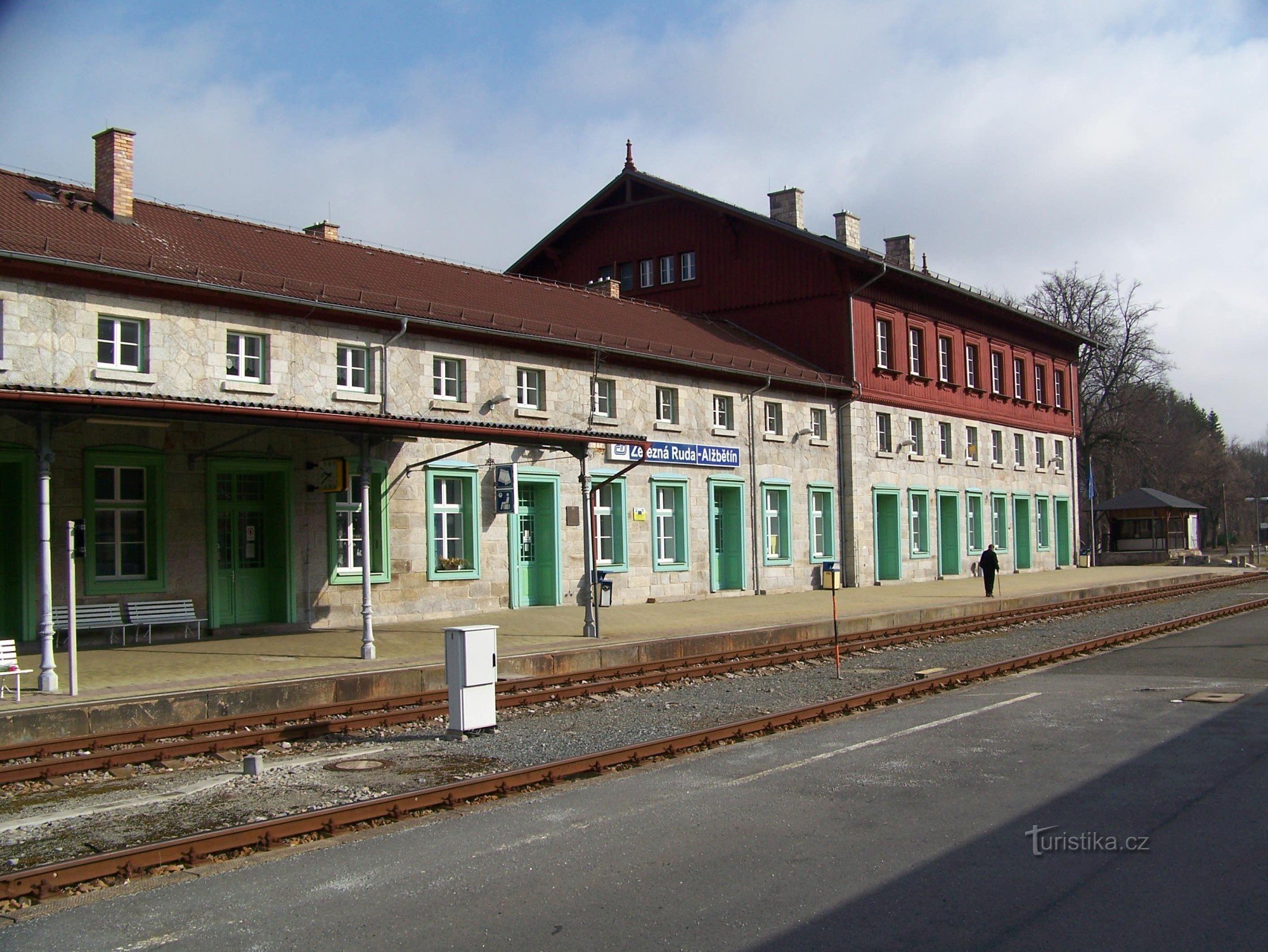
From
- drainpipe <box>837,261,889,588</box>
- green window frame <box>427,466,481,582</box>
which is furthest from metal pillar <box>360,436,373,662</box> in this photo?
drainpipe <box>837,261,889,588</box>

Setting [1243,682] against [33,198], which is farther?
[33,198]

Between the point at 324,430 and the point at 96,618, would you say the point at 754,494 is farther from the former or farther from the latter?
the point at 96,618

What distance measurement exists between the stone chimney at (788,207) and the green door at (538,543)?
16.1 meters

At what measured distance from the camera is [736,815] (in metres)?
7.36

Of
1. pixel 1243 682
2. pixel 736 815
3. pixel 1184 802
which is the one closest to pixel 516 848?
pixel 736 815

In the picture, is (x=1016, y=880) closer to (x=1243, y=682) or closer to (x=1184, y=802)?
(x=1184, y=802)

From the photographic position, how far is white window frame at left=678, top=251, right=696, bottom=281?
35281 mm

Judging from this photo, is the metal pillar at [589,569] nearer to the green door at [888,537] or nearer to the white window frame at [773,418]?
the white window frame at [773,418]

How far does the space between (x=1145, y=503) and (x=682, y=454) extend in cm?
3242

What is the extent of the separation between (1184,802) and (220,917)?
562 centimetres

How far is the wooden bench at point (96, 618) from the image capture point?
15.9 m

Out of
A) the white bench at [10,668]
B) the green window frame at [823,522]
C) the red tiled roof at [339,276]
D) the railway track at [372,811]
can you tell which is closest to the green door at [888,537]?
the green window frame at [823,522]

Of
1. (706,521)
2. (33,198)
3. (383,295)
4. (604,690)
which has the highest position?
(33,198)

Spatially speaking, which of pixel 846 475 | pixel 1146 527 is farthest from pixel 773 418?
pixel 1146 527
